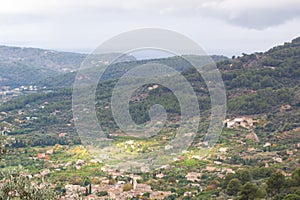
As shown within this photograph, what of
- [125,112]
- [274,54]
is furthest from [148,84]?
[274,54]

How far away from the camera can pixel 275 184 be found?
16.7 metres

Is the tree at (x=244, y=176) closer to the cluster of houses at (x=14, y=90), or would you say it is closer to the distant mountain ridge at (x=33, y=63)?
the cluster of houses at (x=14, y=90)

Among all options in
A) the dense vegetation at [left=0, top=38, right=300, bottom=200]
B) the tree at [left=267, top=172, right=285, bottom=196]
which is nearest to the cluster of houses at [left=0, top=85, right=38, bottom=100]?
the dense vegetation at [left=0, top=38, right=300, bottom=200]

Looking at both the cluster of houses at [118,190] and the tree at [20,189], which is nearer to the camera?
the tree at [20,189]

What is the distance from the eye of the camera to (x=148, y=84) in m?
45.5

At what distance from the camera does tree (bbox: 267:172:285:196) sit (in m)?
16.6

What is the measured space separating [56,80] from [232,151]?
6478 centimetres

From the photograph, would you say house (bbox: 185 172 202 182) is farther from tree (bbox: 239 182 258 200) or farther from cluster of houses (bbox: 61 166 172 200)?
tree (bbox: 239 182 258 200)

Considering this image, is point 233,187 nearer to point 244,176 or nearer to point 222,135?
point 244,176

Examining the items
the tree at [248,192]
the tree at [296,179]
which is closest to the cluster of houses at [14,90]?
the tree at [296,179]

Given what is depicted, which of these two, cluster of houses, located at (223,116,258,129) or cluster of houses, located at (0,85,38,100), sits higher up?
cluster of houses, located at (0,85,38,100)

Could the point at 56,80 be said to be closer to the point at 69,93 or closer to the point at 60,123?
the point at 69,93

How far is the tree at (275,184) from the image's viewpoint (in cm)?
1657

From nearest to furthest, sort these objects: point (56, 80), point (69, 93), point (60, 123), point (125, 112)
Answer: point (125, 112) → point (60, 123) → point (69, 93) → point (56, 80)
